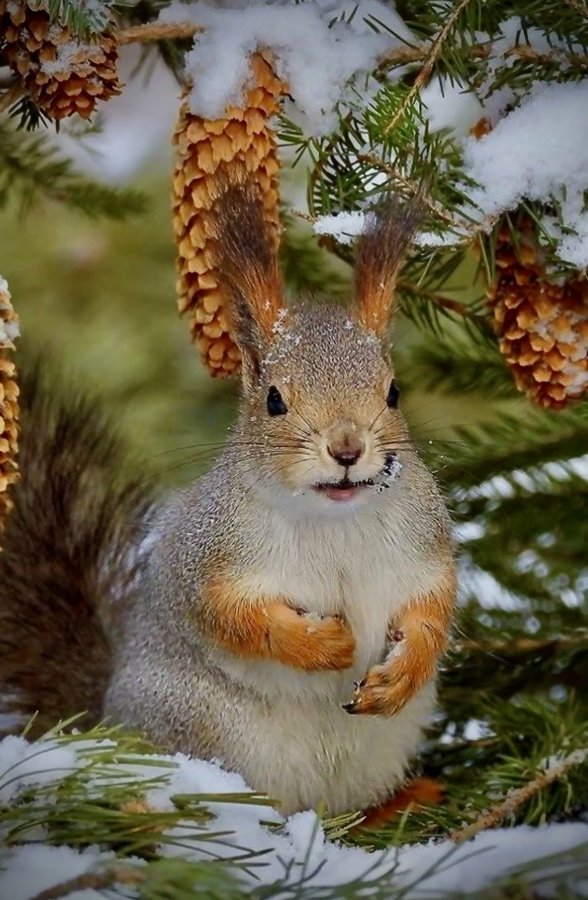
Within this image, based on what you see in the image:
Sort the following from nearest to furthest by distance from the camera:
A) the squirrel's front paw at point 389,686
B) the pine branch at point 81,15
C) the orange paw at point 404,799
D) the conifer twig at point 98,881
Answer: the conifer twig at point 98,881 → the pine branch at point 81,15 → the squirrel's front paw at point 389,686 → the orange paw at point 404,799

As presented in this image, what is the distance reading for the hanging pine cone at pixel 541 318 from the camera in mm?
1084

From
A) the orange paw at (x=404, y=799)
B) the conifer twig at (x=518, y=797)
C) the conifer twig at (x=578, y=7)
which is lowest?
the orange paw at (x=404, y=799)

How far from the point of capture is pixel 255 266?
1.15 metres

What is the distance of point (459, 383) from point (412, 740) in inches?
16.9

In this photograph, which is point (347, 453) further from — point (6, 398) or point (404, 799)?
point (404, 799)

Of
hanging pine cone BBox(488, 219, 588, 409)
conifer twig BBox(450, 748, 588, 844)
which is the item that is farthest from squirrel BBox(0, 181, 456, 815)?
conifer twig BBox(450, 748, 588, 844)

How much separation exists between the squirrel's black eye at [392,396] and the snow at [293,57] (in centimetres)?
25

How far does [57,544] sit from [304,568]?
17.7 inches

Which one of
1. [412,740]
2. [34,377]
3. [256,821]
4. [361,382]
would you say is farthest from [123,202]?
→ [256,821]

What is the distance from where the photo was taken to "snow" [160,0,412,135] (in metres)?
1.07

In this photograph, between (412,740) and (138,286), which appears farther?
(138,286)

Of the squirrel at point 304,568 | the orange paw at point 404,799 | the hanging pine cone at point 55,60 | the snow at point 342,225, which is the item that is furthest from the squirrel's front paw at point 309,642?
the hanging pine cone at point 55,60

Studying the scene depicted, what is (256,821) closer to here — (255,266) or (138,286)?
(255,266)

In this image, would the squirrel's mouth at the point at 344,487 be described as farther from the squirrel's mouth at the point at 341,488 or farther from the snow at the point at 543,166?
the snow at the point at 543,166
